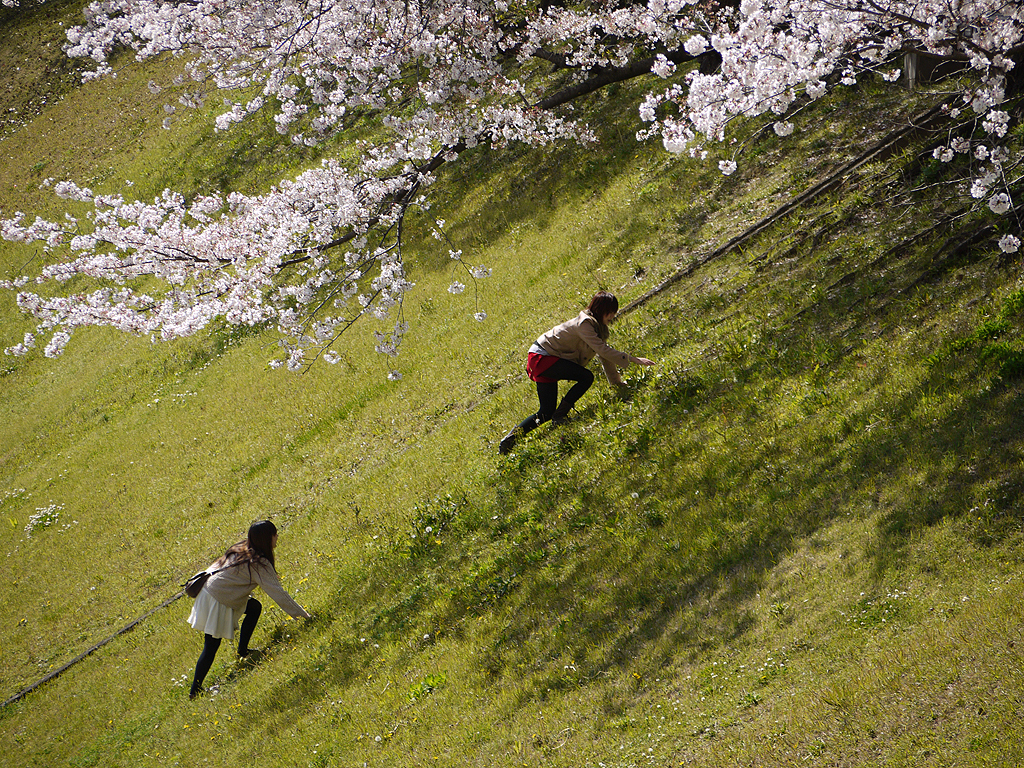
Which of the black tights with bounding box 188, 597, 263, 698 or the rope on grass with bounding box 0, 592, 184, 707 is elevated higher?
the rope on grass with bounding box 0, 592, 184, 707

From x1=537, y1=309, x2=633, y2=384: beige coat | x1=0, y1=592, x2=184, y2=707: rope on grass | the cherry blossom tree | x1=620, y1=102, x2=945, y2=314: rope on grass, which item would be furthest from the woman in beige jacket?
x1=0, y1=592, x2=184, y2=707: rope on grass

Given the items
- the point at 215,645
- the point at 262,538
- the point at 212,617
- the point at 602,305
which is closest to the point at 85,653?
the point at 215,645

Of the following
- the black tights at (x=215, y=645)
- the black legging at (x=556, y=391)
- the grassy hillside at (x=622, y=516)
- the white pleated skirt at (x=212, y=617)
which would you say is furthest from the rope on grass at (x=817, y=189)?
the white pleated skirt at (x=212, y=617)

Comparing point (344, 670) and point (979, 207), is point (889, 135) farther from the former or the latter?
point (344, 670)

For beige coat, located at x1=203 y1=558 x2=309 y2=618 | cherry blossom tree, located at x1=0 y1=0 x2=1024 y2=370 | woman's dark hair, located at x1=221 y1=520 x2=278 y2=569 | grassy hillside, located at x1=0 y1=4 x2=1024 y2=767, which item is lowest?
grassy hillside, located at x1=0 y1=4 x2=1024 y2=767

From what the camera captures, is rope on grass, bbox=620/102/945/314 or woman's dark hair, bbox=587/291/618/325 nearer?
woman's dark hair, bbox=587/291/618/325

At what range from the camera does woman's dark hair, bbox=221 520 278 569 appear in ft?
30.5

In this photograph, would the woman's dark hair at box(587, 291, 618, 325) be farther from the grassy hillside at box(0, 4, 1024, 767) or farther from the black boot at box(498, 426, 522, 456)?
the black boot at box(498, 426, 522, 456)

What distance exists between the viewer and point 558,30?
1772 centimetres

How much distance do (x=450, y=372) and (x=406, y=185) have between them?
3.20 meters

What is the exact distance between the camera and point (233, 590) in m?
9.38

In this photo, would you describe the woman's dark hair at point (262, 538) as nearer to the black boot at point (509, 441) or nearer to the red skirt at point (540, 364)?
the black boot at point (509, 441)

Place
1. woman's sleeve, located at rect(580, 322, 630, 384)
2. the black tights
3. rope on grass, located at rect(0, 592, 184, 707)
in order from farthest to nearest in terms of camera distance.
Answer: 1. rope on grass, located at rect(0, 592, 184, 707)
2. the black tights
3. woman's sleeve, located at rect(580, 322, 630, 384)

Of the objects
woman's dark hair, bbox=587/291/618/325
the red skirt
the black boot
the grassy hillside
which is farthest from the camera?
the black boot
